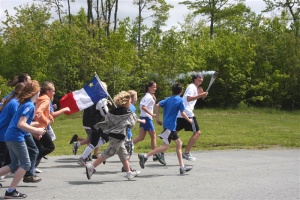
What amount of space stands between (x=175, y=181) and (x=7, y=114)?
290 centimetres

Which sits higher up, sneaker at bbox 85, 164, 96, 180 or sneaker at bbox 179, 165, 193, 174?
sneaker at bbox 85, 164, 96, 180

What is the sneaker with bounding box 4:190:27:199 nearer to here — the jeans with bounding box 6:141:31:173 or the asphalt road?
the asphalt road

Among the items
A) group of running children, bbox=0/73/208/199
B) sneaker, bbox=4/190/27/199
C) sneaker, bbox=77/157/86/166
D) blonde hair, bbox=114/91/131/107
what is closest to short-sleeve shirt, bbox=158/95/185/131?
group of running children, bbox=0/73/208/199

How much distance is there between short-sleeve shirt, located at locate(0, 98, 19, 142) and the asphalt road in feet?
2.96

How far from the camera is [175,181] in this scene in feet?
26.9

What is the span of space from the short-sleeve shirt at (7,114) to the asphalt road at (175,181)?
90 cm

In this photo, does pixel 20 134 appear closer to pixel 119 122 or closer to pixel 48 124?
pixel 48 124

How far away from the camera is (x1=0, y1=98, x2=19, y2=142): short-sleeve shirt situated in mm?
7145

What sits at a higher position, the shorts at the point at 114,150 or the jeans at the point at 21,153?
the jeans at the point at 21,153

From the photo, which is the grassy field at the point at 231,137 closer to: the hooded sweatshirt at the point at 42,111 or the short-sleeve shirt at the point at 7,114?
the hooded sweatshirt at the point at 42,111

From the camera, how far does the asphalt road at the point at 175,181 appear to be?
7117 millimetres

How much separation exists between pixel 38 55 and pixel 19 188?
27.3 metres

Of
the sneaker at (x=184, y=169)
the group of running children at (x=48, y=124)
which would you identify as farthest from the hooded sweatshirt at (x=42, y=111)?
the sneaker at (x=184, y=169)

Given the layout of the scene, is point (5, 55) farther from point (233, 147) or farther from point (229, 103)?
point (233, 147)
